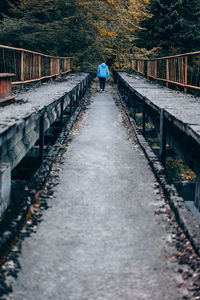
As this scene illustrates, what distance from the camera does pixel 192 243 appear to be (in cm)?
370

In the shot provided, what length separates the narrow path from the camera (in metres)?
3.05

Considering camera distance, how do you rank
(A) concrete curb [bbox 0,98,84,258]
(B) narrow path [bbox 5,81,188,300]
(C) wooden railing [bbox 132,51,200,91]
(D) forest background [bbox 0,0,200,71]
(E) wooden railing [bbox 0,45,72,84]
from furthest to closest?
(D) forest background [bbox 0,0,200,71] → (C) wooden railing [bbox 132,51,200,91] → (E) wooden railing [bbox 0,45,72,84] → (A) concrete curb [bbox 0,98,84,258] → (B) narrow path [bbox 5,81,188,300]

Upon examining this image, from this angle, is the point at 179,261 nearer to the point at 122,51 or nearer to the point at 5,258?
the point at 5,258

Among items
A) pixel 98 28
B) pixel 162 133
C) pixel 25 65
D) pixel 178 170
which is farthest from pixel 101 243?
pixel 98 28

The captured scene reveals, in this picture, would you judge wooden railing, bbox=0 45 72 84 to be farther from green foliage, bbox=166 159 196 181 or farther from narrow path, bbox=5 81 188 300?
narrow path, bbox=5 81 188 300

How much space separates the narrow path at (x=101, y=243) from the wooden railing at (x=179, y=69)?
543cm

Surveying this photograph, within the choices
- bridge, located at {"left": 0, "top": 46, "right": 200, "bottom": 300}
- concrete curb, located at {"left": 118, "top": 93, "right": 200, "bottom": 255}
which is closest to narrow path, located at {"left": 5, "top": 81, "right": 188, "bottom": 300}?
bridge, located at {"left": 0, "top": 46, "right": 200, "bottom": 300}

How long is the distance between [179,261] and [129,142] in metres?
5.76

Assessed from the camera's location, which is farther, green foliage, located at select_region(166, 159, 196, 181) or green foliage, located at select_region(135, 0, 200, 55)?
green foliage, located at select_region(135, 0, 200, 55)

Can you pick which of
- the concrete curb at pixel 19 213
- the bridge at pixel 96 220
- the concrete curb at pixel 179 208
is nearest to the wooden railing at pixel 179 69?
the concrete curb at pixel 179 208

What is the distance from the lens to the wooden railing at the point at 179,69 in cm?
1216

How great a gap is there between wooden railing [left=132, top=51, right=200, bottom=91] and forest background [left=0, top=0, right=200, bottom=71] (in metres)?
5.02

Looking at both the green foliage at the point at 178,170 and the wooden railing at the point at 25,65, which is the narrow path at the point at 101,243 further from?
the wooden railing at the point at 25,65

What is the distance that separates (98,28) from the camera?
36.7 meters
